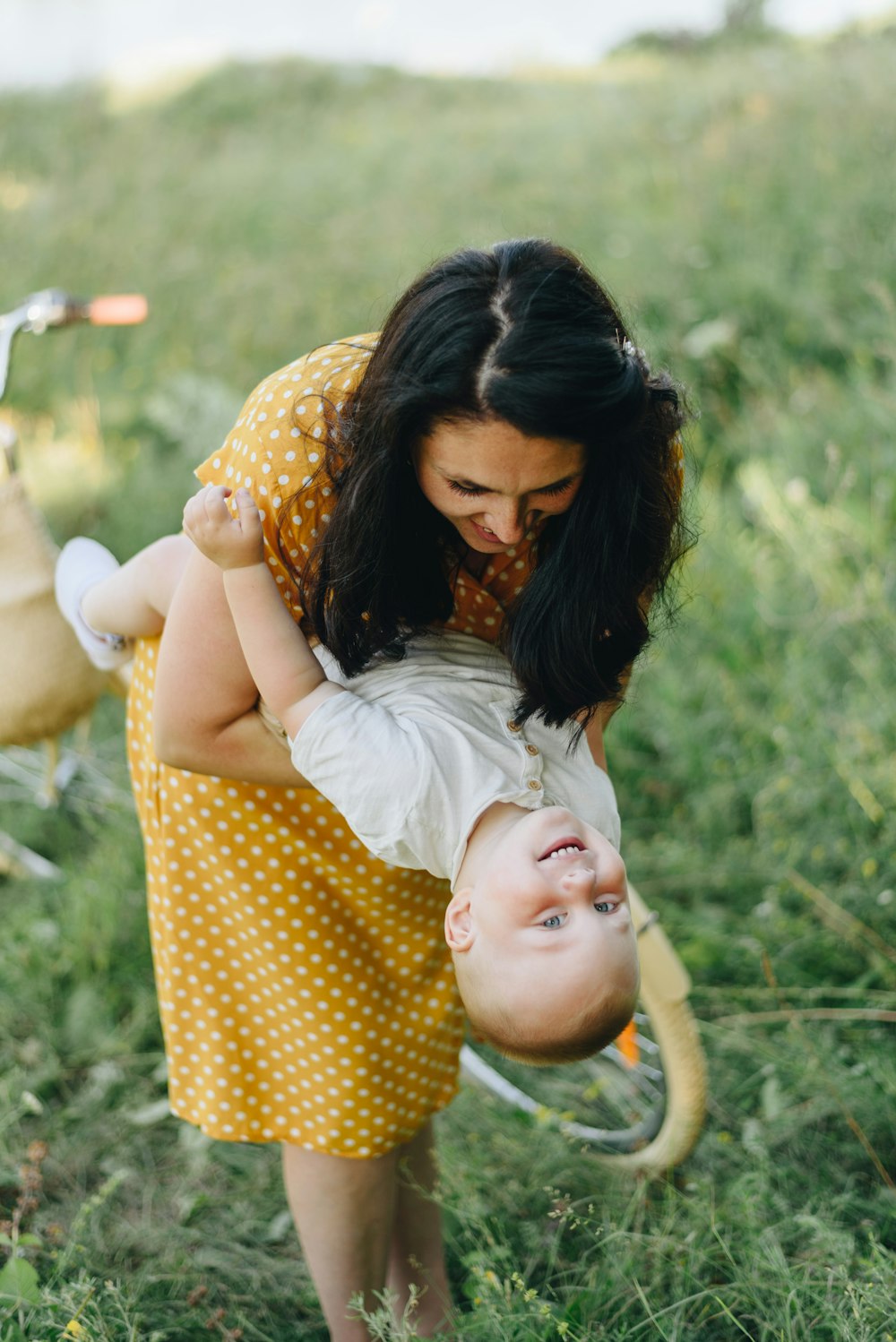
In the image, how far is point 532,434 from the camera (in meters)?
1.33

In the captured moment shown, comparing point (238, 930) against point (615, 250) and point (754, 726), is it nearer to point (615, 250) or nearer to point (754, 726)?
point (754, 726)

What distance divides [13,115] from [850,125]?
A: 18.8ft

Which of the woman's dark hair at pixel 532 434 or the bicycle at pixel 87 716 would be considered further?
the bicycle at pixel 87 716

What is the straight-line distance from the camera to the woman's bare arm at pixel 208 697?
1.49 meters

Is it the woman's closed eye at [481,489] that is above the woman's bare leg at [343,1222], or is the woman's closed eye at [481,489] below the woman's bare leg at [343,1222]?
above

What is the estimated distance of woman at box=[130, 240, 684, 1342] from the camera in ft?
4.45

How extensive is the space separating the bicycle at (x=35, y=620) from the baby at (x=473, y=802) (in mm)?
668

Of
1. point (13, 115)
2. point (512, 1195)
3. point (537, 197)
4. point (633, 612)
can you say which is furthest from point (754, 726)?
point (13, 115)

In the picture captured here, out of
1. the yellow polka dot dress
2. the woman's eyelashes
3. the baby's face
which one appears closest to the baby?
the baby's face

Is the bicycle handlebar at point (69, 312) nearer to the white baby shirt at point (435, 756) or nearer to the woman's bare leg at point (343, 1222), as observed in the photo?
the white baby shirt at point (435, 756)

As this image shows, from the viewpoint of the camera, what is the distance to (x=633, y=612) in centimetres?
159

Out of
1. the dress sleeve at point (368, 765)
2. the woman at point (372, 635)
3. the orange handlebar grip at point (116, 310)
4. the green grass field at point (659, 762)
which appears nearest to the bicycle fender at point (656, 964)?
the green grass field at point (659, 762)

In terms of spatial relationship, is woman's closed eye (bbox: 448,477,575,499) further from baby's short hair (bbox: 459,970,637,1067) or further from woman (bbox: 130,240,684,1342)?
baby's short hair (bbox: 459,970,637,1067)

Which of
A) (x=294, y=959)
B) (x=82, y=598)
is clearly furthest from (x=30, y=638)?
(x=294, y=959)
